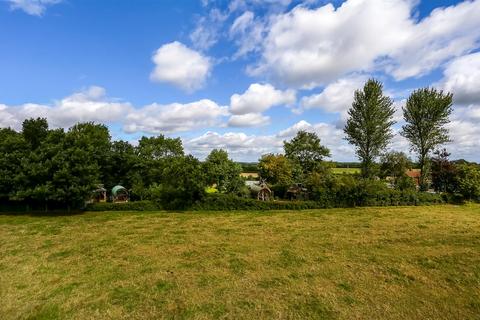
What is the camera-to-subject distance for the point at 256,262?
14336 mm

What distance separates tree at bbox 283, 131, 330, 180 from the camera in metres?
51.8

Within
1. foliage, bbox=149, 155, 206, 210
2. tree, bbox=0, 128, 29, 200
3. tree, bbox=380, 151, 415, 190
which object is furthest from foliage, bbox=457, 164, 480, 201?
tree, bbox=0, 128, 29, 200

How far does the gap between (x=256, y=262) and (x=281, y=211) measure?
2026cm

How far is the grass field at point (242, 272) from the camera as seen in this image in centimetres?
954

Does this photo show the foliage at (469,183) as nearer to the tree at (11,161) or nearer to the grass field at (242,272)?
the grass field at (242,272)

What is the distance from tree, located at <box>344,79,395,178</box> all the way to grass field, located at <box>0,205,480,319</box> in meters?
22.2

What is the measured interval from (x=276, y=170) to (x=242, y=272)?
1410 inches

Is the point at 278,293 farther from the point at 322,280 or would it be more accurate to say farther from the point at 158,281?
the point at 158,281

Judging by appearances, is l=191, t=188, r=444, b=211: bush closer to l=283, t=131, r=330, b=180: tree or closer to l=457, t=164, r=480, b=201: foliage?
l=457, t=164, r=480, b=201: foliage

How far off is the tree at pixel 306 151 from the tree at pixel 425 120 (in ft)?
44.0

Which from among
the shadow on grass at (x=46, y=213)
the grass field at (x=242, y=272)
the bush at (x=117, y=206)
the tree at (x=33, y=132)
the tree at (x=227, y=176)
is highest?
the tree at (x=33, y=132)

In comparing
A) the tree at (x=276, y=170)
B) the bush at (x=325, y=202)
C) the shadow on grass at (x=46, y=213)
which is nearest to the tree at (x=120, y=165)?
the shadow on grass at (x=46, y=213)

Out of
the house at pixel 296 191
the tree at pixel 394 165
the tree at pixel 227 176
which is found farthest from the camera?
the tree at pixel 394 165

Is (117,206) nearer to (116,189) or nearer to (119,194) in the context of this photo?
(116,189)
